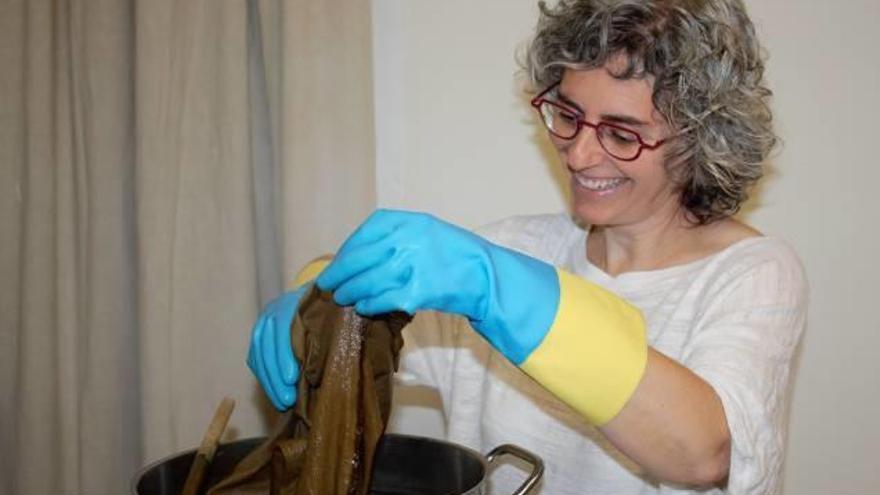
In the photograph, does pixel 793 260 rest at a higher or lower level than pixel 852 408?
higher

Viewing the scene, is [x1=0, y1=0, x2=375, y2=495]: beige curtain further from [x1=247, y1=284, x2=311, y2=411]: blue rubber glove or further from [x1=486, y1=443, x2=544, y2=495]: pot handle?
[x1=486, y1=443, x2=544, y2=495]: pot handle

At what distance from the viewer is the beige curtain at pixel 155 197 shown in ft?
4.86

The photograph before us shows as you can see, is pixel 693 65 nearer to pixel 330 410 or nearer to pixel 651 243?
pixel 651 243

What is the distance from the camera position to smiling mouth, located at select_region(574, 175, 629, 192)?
1175 mm

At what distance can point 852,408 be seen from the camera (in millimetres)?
1550

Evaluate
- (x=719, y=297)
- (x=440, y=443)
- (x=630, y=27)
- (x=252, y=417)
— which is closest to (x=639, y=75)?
(x=630, y=27)

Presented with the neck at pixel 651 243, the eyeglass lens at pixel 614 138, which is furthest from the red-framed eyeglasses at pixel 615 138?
the neck at pixel 651 243

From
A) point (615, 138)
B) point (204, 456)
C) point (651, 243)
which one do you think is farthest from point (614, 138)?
point (204, 456)

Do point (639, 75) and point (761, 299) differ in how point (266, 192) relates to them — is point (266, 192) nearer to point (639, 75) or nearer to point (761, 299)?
point (639, 75)

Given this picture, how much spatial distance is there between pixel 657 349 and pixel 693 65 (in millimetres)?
373

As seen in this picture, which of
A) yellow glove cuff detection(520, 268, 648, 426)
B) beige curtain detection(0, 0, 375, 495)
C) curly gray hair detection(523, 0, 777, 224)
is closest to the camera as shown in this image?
yellow glove cuff detection(520, 268, 648, 426)

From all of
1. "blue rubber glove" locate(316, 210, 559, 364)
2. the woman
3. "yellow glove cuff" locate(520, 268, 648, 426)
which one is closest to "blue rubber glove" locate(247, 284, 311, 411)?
the woman

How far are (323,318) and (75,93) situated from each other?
802 millimetres

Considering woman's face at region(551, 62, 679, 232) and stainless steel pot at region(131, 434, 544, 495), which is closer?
stainless steel pot at region(131, 434, 544, 495)
